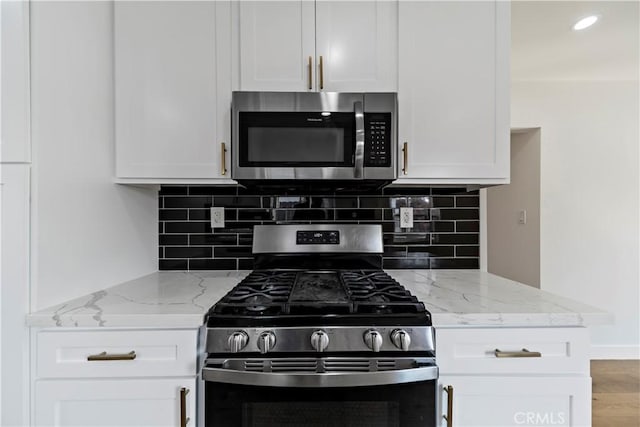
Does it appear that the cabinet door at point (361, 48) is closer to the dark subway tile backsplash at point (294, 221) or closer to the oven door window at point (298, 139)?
the oven door window at point (298, 139)

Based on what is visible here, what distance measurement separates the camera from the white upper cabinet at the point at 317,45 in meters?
1.53

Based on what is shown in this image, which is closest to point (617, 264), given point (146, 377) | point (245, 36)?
point (245, 36)

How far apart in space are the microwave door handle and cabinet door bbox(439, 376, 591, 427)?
79cm

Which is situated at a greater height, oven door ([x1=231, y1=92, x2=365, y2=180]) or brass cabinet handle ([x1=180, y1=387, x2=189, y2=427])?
oven door ([x1=231, y1=92, x2=365, y2=180])

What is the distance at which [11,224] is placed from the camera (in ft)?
3.61

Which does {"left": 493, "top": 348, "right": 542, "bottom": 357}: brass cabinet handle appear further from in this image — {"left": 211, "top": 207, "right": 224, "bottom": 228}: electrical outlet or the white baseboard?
the white baseboard

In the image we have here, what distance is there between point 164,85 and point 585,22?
102 inches

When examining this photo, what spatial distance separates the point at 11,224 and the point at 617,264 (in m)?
4.32

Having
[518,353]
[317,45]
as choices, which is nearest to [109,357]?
[518,353]

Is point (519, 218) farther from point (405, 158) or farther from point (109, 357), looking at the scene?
point (109, 357)

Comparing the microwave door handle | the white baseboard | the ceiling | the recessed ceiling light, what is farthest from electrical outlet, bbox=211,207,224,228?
the white baseboard

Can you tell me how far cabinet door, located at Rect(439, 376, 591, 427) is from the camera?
1110 mm

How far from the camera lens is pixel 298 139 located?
1492mm

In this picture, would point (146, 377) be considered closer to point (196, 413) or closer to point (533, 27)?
point (196, 413)
